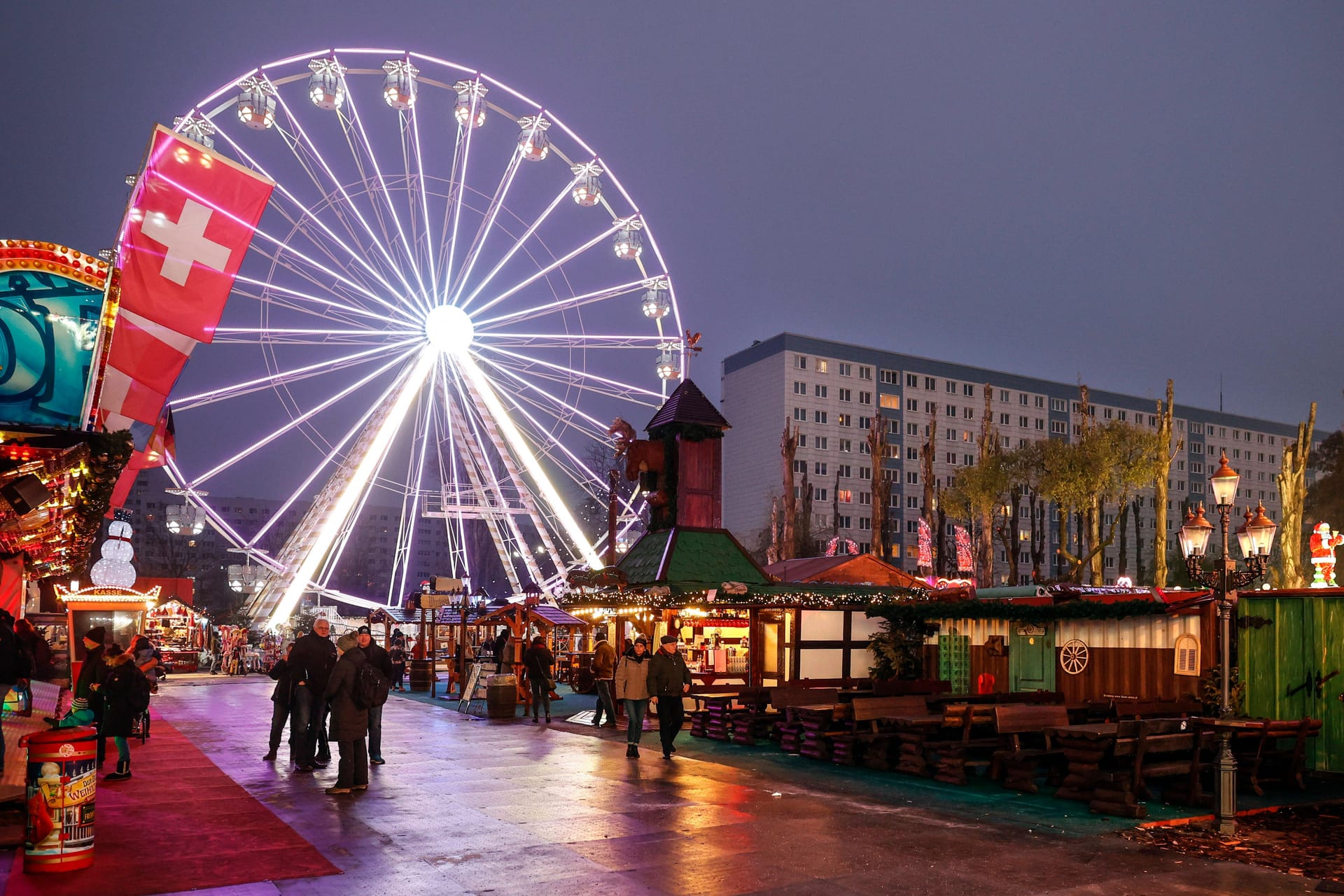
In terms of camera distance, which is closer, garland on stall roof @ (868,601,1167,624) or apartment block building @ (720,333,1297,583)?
garland on stall roof @ (868,601,1167,624)

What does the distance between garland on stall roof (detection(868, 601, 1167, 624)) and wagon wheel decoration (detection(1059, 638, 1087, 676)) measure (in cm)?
55

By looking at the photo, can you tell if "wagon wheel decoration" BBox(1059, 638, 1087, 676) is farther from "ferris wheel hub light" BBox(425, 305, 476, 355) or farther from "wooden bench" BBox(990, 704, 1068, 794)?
"ferris wheel hub light" BBox(425, 305, 476, 355)

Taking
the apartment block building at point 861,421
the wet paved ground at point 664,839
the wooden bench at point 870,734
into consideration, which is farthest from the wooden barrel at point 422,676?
the apartment block building at point 861,421

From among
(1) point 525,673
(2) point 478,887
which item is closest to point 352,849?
(2) point 478,887

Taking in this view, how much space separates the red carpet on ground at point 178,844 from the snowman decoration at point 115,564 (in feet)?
65.1

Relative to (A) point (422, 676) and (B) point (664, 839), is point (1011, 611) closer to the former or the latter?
(B) point (664, 839)

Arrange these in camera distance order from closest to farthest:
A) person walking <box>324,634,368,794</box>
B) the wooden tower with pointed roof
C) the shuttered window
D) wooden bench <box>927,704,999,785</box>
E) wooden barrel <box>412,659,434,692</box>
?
person walking <box>324,634,368,794</box>
wooden bench <box>927,704,999,785</box>
the shuttered window
the wooden tower with pointed roof
wooden barrel <box>412,659,434,692</box>

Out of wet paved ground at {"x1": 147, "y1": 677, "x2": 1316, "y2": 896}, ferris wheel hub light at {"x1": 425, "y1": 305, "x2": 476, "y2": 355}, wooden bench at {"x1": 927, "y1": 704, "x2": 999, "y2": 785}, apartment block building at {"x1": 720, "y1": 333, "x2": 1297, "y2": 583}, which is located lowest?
wet paved ground at {"x1": 147, "y1": 677, "x2": 1316, "y2": 896}

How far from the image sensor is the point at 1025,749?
45.8ft

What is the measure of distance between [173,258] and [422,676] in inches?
836

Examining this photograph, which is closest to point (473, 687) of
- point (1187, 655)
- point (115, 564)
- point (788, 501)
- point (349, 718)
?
point (349, 718)

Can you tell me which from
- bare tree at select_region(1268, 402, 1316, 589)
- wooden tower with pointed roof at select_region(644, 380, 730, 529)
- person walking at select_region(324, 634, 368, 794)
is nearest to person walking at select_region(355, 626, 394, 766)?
person walking at select_region(324, 634, 368, 794)

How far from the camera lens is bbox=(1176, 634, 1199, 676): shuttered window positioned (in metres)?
→ 17.0

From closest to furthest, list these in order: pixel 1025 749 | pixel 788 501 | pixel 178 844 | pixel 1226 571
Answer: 1. pixel 178 844
2. pixel 1226 571
3. pixel 1025 749
4. pixel 788 501
